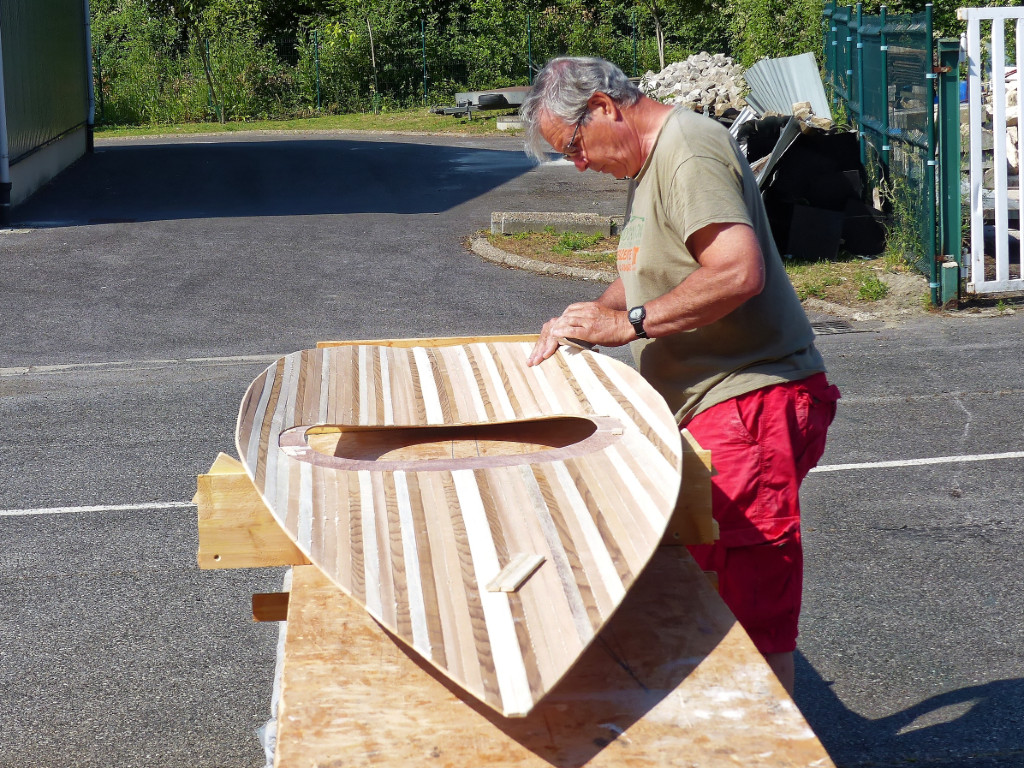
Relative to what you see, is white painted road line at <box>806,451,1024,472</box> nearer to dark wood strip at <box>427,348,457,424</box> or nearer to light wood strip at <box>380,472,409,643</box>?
dark wood strip at <box>427,348,457,424</box>

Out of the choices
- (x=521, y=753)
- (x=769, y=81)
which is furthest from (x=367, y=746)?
(x=769, y=81)

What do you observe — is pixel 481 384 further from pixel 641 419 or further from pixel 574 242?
pixel 574 242

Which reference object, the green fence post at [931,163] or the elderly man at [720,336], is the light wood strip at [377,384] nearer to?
the elderly man at [720,336]

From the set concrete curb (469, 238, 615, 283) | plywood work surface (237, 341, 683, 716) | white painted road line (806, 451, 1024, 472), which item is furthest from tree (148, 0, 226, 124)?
plywood work surface (237, 341, 683, 716)

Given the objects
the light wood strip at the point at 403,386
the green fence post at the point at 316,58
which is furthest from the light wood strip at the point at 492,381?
the green fence post at the point at 316,58

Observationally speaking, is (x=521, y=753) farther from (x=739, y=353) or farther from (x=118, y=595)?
(x=118, y=595)

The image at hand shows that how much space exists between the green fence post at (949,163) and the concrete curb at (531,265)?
3.20m

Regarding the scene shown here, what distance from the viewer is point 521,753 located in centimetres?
192

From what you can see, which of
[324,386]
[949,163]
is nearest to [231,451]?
[324,386]

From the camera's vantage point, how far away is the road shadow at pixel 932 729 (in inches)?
139

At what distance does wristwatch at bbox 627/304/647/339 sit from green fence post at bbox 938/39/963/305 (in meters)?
7.54

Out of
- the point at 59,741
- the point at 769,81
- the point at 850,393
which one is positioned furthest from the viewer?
the point at 769,81

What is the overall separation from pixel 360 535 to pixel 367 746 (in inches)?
25.5

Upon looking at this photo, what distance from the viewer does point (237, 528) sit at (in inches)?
105
